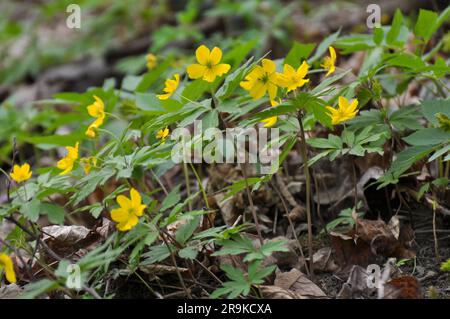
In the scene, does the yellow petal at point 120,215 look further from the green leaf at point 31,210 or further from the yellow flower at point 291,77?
the yellow flower at point 291,77

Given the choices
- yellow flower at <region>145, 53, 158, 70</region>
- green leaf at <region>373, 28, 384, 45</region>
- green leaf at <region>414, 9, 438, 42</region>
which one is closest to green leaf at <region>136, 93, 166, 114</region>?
yellow flower at <region>145, 53, 158, 70</region>

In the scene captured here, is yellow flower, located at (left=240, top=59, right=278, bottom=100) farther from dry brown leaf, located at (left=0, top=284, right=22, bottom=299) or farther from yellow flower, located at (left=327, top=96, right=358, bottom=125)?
dry brown leaf, located at (left=0, top=284, right=22, bottom=299)

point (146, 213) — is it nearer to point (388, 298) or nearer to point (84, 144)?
point (388, 298)

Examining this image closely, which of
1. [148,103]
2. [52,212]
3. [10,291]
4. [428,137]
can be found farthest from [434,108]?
[10,291]

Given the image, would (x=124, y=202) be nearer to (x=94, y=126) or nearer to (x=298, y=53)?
(x=94, y=126)

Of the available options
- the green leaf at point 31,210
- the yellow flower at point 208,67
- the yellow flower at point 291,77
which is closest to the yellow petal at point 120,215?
the green leaf at point 31,210
